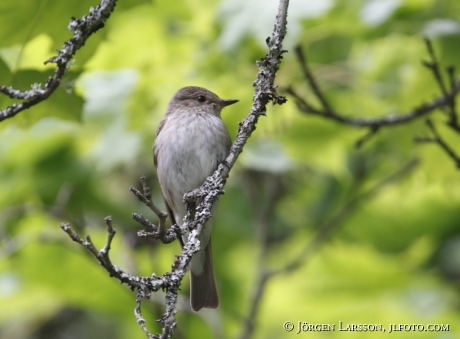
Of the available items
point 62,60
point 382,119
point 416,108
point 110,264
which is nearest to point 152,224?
point 110,264

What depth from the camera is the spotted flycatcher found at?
13.3 ft

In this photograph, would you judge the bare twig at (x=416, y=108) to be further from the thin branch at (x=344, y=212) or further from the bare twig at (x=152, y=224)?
the bare twig at (x=152, y=224)

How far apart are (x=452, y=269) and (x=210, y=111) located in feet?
10.3

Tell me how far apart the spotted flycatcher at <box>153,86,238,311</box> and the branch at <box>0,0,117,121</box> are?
65.0 inches

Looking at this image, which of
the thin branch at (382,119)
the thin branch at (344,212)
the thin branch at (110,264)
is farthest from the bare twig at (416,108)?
the thin branch at (110,264)

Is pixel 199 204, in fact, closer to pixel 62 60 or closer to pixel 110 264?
pixel 110 264

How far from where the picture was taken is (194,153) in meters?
4.05

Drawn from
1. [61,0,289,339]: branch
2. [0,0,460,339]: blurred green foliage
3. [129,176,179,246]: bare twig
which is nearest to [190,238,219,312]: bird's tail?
[0,0,460,339]: blurred green foliage

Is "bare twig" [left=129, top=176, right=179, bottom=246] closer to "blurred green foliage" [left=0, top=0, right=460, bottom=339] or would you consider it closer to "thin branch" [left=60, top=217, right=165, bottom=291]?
"thin branch" [left=60, top=217, right=165, bottom=291]

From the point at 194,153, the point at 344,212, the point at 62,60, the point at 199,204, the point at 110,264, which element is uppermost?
the point at 344,212

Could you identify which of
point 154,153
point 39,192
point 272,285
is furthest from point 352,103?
point 39,192

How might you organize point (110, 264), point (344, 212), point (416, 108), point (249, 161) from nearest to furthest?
1. point (110, 264)
2. point (416, 108)
3. point (249, 161)
4. point (344, 212)

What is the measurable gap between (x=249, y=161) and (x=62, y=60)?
6.96 feet

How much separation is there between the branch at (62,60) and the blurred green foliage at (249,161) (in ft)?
1.32
